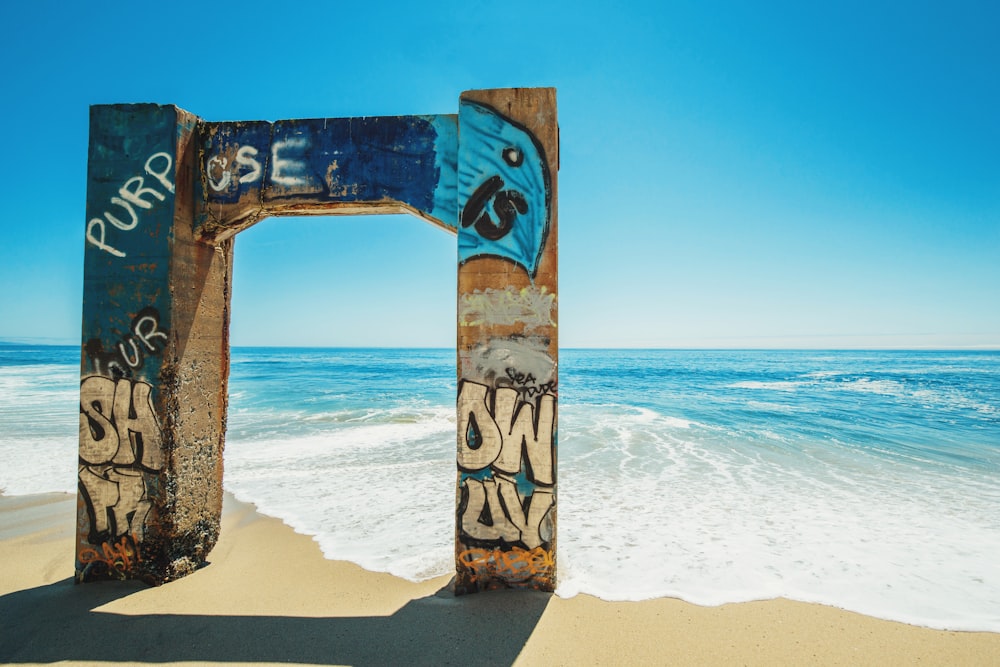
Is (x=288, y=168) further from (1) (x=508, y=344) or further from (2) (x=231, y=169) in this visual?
(1) (x=508, y=344)

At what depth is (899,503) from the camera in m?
6.29

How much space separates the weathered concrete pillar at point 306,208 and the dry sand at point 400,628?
0.32m

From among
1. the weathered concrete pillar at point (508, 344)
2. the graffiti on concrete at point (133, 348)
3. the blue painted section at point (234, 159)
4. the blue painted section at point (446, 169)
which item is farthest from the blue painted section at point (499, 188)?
the graffiti on concrete at point (133, 348)

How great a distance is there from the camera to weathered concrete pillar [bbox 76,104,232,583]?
3742mm

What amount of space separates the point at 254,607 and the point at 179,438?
4.83 ft

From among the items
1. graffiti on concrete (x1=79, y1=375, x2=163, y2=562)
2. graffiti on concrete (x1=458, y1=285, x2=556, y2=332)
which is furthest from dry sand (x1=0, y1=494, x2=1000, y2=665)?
graffiti on concrete (x1=458, y1=285, x2=556, y2=332)

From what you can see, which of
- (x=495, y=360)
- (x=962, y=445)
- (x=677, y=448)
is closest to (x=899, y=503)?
(x=677, y=448)

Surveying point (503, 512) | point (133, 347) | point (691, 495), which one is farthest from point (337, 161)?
point (691, 495)

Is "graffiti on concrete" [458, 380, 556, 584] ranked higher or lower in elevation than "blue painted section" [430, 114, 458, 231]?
lower

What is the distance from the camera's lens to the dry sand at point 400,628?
2.99 m

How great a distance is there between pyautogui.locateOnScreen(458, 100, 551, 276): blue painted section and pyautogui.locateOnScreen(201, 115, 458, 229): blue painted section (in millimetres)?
168

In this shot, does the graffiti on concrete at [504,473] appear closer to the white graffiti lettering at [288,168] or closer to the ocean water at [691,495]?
the ocean water at [691,495]

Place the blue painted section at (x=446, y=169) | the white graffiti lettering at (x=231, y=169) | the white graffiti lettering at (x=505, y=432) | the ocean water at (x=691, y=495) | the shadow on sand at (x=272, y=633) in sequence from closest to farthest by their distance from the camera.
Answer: the shadow on sand at (x=272, y=633) < the white graffiti lettering at (x=505, y=432) < the blue painted section at (x=446, y=169) < the white graffiti lettering at (x=231, y=169) < the ocean water at (x=691, y=495)

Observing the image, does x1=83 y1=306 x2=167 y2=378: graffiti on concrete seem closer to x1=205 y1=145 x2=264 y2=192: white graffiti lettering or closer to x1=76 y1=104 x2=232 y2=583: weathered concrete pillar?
x1=76 y1=104 x2=232 y2=583: weathered concrete pillar
